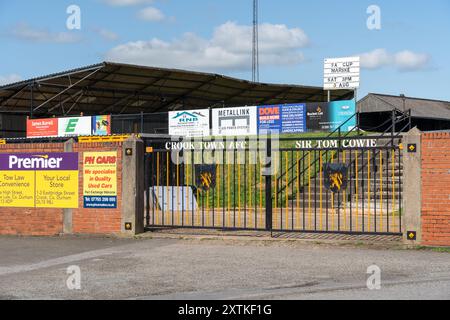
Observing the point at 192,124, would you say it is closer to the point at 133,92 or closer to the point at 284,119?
the point at 284,119

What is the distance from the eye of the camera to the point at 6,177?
48.9 feet

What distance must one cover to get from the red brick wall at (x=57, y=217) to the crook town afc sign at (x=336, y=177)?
4.50 meters

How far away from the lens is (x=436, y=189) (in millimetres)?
11336

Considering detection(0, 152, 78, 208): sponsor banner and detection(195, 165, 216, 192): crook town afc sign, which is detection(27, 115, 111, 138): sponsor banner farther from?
detection(195, 165, 216, 192): crook town afc sign

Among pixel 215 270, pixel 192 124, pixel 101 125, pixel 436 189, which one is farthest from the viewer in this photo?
pixel 101 125

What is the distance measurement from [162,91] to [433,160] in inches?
1118

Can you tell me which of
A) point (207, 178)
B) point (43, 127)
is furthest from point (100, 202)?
point (43, 127)

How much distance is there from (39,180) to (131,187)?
253 centimetres

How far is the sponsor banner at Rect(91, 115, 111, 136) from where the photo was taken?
30.6 m

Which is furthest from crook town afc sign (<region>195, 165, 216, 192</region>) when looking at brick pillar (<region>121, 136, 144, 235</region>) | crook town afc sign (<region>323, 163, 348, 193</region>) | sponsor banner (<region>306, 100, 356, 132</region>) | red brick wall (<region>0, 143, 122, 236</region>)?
sponsor banner (<region>306, 100, 356, 132</region>)

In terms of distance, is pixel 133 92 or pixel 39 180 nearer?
pixel 39 180

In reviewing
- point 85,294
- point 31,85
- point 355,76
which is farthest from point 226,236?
point 355,76

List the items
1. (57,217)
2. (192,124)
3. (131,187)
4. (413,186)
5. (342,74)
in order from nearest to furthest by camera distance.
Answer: (413,186) < (131,187) < (57,217) < (192,124) < (342,74)
